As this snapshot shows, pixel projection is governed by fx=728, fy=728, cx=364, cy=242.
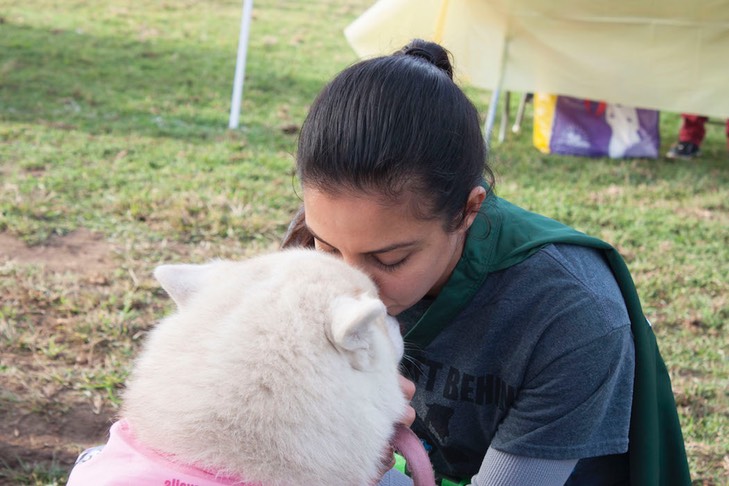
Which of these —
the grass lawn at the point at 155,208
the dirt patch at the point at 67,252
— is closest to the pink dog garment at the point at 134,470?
the grass lawn at the point at 155,208

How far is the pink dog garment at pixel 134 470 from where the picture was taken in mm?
1550

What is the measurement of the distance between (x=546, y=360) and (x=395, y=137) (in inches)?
29.8

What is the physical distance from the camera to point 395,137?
1.89m

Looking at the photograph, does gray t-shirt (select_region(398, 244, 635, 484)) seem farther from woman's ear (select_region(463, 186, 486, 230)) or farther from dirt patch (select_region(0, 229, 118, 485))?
dirt patch (select_region(0, 229, 118, 485))

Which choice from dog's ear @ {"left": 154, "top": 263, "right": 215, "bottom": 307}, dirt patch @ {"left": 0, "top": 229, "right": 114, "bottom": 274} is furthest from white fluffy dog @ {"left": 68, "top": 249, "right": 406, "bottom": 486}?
dirt patch @ {"left": 0, "top": 229, "right": 114, "bottom": 274}

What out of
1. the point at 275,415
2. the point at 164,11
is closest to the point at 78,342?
the point at 275,415

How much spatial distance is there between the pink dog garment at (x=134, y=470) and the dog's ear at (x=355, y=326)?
0.36m

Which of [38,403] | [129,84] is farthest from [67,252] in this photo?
[129,84]

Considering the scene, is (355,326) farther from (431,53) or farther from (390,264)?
(431,53)

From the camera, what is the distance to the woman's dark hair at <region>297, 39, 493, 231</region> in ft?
6.20

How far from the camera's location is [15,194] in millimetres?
4965

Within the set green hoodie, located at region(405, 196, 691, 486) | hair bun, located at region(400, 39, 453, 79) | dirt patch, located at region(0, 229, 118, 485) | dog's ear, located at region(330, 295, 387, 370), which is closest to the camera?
dog's ear, located at region(330, 295, 387, 370)

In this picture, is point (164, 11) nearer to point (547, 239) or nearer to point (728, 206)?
point (728, 206)

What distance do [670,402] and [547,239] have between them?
2.35ft
